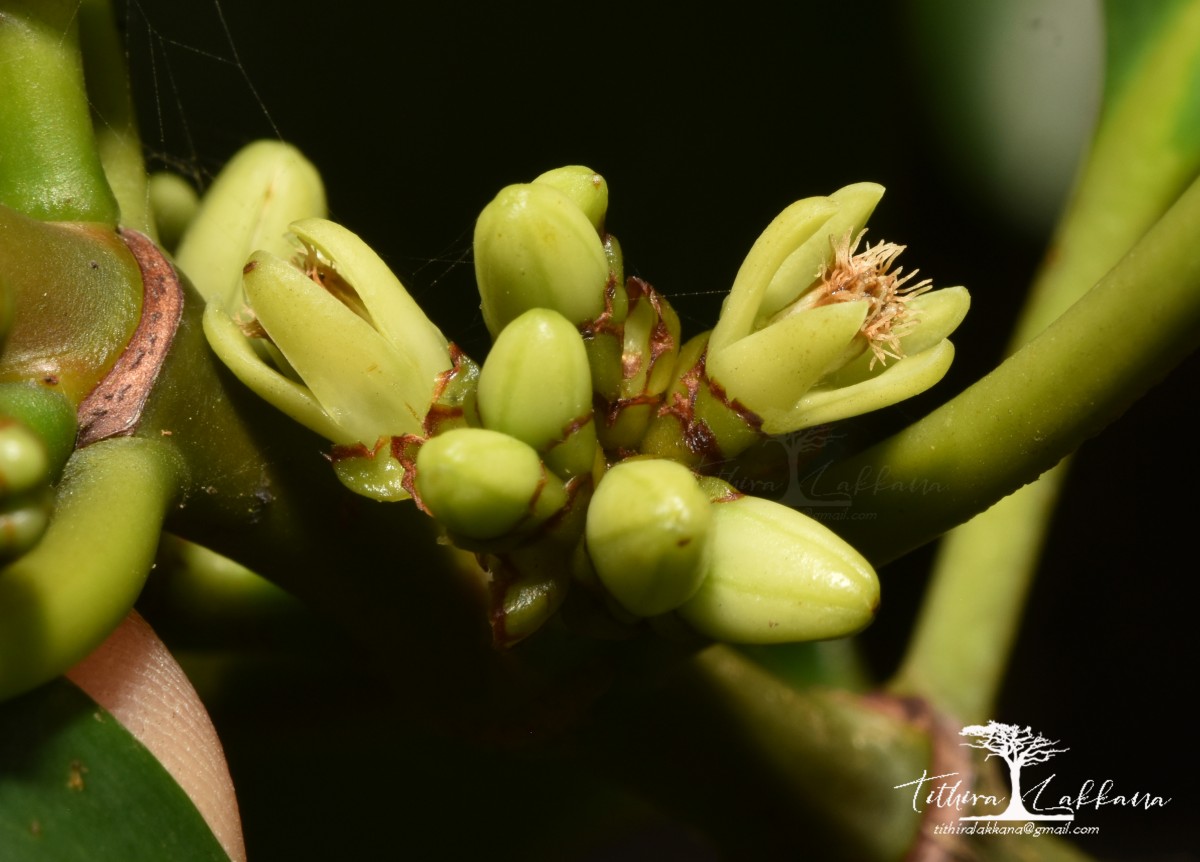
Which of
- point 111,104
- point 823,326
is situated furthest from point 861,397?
point 111,104

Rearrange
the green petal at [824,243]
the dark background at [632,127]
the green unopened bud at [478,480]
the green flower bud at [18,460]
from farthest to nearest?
the dark background at [632,127], the green petal at [824,243], the green unopened bud at [478,480], the green flower bud at [18,460]

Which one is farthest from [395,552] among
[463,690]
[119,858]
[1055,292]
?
[1055,292]

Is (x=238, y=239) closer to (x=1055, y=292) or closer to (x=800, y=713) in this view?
(x=800, y=713)
